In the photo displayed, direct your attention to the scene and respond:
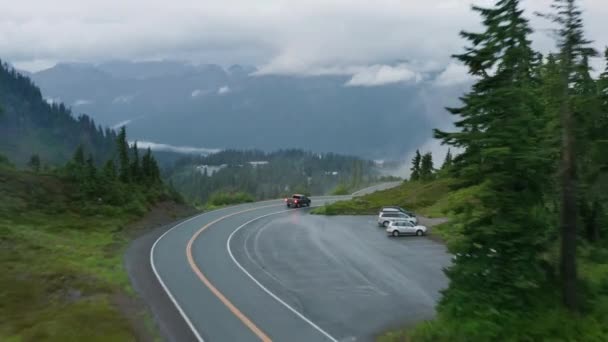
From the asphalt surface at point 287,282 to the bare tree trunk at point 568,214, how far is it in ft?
29.7

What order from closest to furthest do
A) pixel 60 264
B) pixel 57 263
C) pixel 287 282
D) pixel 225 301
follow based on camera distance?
pixel 225 301
pixel 287 282
pixel 60 264
pixel 57 263

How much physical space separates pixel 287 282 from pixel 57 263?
15795 mm

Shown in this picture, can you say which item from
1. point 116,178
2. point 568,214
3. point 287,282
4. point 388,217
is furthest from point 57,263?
point 388,217

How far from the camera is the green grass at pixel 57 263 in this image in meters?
25.5

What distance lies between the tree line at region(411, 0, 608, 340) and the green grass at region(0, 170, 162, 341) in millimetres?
15253

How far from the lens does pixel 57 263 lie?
3709 centimetres

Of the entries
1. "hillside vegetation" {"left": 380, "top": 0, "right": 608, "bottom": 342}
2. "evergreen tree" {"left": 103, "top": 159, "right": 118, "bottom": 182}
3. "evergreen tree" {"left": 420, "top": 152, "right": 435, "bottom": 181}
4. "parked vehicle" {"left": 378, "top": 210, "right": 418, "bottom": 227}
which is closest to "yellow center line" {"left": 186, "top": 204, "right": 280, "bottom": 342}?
"hillside vegetation" {"left": 380, "top": 0, "right": 608, "bottom": 342}

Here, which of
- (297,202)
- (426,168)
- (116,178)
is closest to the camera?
(116,178)

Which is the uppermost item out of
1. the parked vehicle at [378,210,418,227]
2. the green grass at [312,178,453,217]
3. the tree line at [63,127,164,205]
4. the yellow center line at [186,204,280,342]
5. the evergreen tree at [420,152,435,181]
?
the evergreen tree at [420,152,435,181]

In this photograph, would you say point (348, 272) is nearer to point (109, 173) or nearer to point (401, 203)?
point (109, 173)

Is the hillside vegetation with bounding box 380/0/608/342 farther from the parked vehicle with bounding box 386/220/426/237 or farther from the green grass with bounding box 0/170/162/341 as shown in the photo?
the parked vehicle with bounding box 386/220/426/237

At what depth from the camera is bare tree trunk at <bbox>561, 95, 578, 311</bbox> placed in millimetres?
20391

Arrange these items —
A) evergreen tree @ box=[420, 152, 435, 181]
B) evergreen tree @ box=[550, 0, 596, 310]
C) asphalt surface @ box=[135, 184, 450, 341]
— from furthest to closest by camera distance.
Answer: evergreen tree @ box=[420, 152, 435, 181] < asphalt surface @ box=[135, 184, 450, 341] < evergreen tree @ box=[550, 0, 596, 310]

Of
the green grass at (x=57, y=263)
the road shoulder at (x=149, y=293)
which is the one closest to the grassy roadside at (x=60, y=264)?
the green grass at (x=57, y=263)
